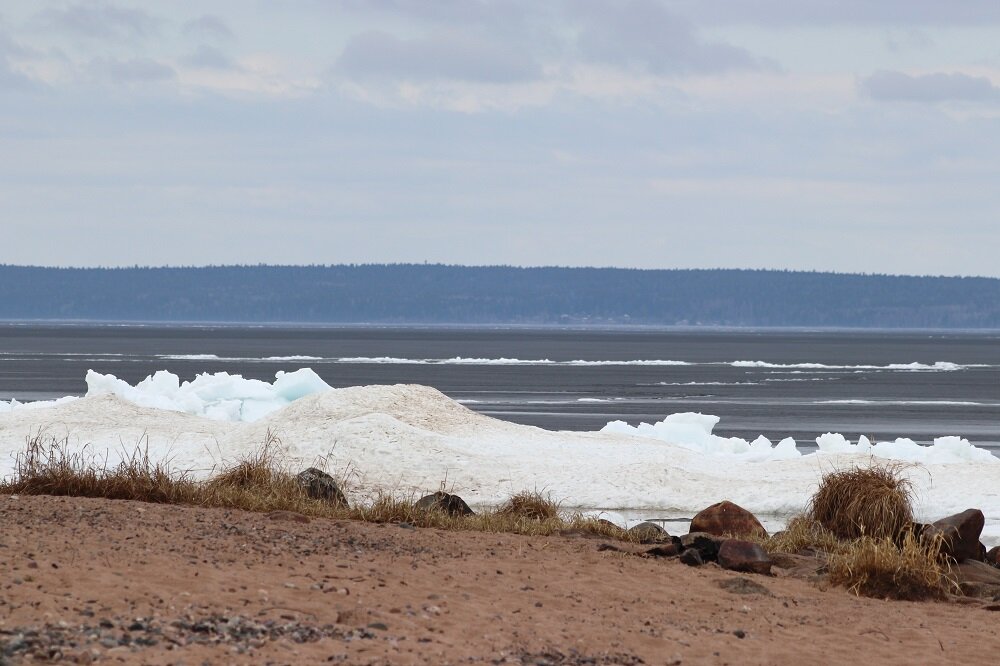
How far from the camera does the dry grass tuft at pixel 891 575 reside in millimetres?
11203

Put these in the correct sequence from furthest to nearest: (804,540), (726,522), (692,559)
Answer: (726,522) → (804,540) → (692,559)

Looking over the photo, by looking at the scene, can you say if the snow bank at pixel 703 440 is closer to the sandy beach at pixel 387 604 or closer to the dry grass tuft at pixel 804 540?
the dry grass tuft at pixel 804 540

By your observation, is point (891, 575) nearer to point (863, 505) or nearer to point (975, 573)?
point (975, 573)

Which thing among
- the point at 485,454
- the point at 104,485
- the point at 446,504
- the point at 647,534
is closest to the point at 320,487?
the point at 446,504

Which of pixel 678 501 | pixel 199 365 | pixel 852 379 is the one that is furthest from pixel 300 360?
pixel 678 501

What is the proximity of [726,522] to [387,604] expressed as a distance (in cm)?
679

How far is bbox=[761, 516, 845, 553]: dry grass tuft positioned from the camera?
44.2 ft

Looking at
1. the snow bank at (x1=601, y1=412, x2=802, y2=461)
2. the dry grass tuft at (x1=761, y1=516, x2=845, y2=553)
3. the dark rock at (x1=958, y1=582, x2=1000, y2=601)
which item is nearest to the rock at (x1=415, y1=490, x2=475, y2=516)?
the dry grass tuft at (x1=761, y1=516, x2=845, y2=553)

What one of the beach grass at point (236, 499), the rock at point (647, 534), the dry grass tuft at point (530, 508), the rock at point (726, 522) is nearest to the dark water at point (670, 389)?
the rock at point (726, 522)

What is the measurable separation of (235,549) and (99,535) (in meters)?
1.00

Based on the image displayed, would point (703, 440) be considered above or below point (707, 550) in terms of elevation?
below

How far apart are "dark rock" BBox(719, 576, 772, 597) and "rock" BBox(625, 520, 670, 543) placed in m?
2.15

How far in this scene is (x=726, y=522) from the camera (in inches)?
583

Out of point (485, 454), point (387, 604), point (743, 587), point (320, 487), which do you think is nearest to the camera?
point (387, 604)
